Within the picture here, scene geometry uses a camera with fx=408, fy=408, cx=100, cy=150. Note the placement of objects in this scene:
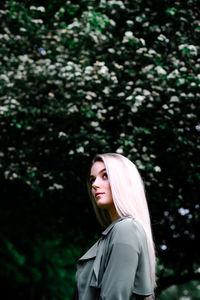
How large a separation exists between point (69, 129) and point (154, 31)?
132 inches

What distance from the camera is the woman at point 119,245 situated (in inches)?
106

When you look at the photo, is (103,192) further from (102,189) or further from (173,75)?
(173,75)

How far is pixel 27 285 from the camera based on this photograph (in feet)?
73.0

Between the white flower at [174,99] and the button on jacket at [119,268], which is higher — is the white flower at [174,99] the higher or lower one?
the lower one

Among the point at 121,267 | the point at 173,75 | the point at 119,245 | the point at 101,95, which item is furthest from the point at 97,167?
the point at 101,95

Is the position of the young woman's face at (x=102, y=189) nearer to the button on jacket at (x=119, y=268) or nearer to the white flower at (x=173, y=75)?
the button on jacket at (x=119, y=268)

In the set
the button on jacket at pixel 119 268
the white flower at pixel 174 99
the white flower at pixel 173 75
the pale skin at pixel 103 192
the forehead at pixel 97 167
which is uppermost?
the forehead at pixel 97 167

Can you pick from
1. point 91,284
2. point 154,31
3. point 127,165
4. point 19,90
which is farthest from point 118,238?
point 154,31

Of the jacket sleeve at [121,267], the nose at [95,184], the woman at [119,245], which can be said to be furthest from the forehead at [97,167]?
the jacket sleeve at [121,267]

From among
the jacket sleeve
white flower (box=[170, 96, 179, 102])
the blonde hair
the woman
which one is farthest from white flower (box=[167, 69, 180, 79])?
the jacket sleeve

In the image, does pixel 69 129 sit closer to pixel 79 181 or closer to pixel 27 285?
pixel 79 181

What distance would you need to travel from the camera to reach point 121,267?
270 centimetres

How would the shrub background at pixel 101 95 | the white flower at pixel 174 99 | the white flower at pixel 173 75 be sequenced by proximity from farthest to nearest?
the shrub background at pixel 101 95 < the white flower at pixel 174 99 < the white flower at pixel 173 75

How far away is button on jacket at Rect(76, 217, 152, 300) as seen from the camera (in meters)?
2.67
